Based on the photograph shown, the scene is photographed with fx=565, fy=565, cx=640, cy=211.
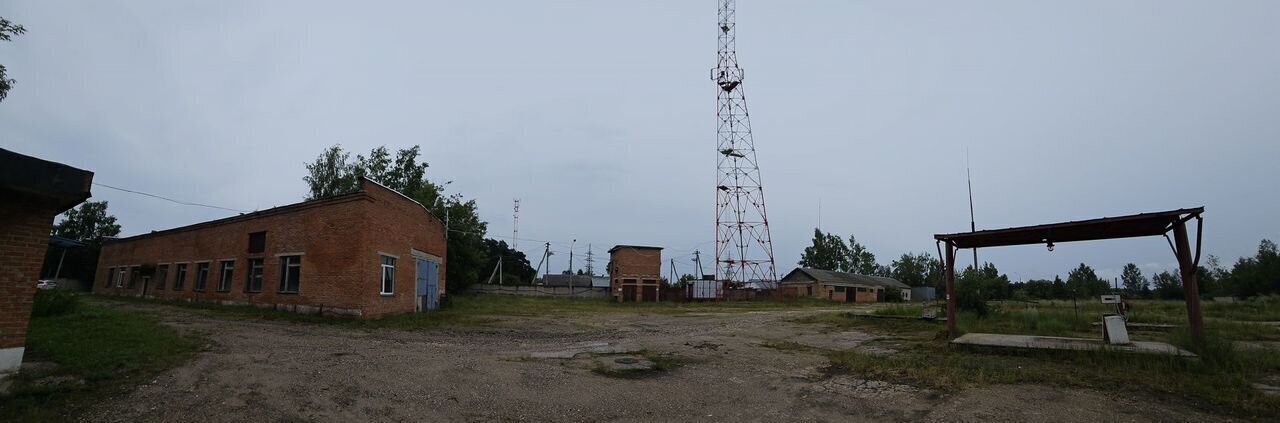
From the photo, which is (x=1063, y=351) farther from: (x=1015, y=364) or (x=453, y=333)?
(x=453, y=333)

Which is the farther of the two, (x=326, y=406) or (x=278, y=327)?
(x=278, y=327)

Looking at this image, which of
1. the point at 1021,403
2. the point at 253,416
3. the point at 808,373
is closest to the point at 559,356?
the point at 808,373

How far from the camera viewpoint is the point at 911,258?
9312 centimetres

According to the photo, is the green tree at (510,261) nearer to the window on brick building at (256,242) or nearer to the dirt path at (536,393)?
the window on brick building at (256,242)

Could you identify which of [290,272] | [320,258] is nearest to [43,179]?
[320,258]

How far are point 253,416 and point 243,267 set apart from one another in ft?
62.3

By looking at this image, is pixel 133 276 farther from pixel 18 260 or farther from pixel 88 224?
pixel 88 224

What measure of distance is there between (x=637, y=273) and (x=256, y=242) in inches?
1035

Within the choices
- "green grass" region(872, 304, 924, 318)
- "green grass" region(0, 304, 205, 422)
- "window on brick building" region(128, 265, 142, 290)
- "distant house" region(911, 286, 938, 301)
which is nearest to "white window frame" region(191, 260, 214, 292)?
"window on brick building" region(128, 265, 142, 290)

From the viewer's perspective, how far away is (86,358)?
8.00m

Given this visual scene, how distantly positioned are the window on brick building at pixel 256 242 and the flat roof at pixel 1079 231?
72.3ft

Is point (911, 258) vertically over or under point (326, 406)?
over

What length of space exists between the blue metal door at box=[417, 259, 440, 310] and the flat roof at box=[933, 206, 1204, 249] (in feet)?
61.0

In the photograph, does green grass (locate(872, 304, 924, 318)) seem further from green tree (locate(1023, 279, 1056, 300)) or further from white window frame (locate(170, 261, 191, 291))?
green tree (locate(1023, 279, 1056, 300))
